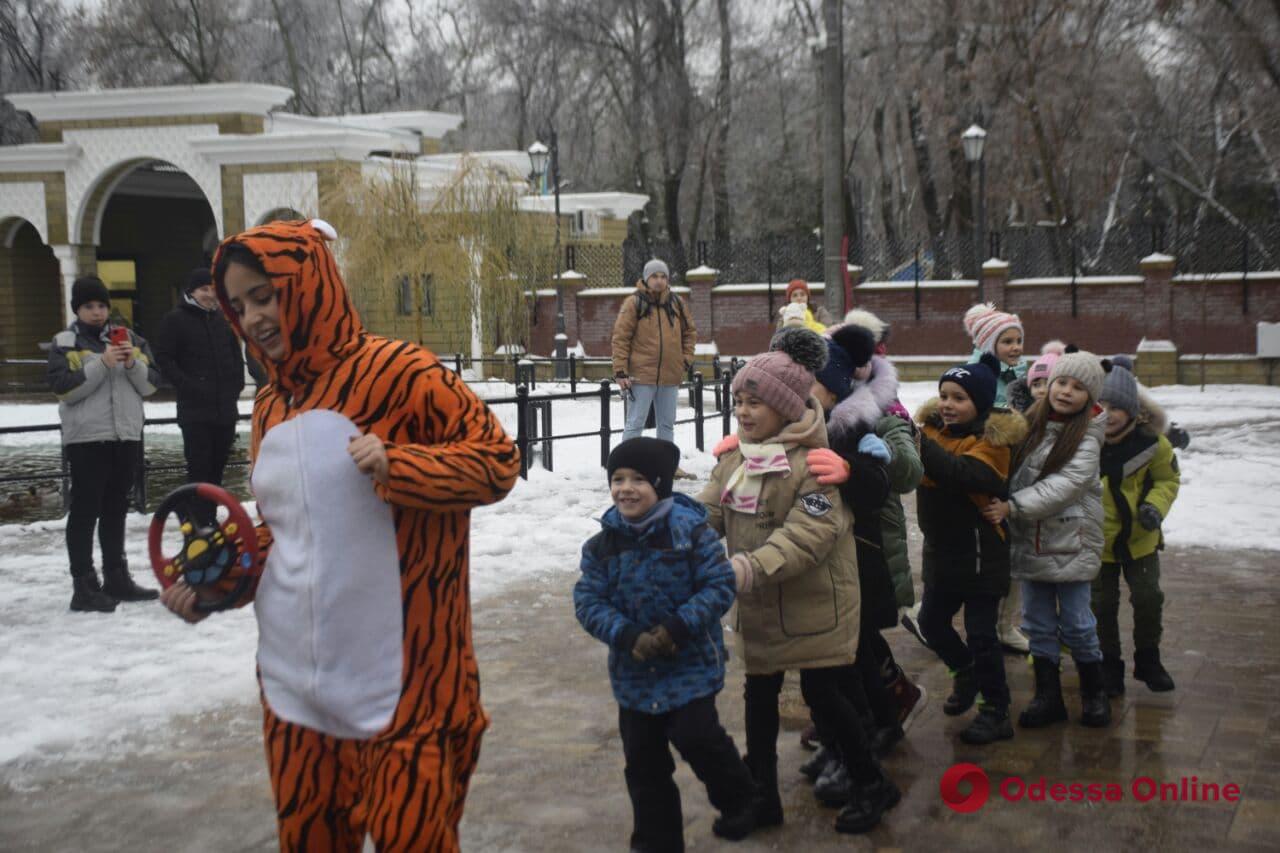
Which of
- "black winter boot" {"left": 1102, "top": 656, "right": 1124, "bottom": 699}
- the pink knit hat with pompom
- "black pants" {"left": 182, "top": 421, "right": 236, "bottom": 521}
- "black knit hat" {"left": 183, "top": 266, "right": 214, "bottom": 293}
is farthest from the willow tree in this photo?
"black winter boot" {"left": 1102, "top": 656, "right": 1124, "bottom": 699}

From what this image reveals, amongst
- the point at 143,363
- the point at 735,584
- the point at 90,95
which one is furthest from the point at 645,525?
the point at 90,95

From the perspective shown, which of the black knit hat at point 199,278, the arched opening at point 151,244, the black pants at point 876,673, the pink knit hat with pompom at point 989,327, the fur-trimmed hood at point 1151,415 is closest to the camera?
the black pants at point 876,673

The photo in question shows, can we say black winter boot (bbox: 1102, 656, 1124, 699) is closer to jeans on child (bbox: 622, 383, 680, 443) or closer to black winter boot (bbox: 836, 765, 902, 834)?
black winter boot (bbox: 836, 765, 902, 834)

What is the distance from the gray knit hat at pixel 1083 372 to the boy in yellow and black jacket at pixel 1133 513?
1.77ft

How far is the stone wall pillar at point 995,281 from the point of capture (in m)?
27.8

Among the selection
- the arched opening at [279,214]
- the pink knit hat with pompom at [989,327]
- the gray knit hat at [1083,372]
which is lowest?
the gray knit hat at [1083,372]

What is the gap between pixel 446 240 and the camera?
24.9 meters

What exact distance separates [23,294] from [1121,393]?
31308 mm

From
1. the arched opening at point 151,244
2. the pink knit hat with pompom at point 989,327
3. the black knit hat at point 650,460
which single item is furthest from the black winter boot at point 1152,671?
the arched opening at point 151,244

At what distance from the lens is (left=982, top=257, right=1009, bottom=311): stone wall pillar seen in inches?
1094

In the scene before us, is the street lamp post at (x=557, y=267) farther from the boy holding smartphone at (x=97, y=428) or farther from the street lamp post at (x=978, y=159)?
the boy holding smartphone at (x=97, y=428)

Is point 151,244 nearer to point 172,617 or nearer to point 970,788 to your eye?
point 172,617

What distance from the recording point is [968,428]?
5496 mm
